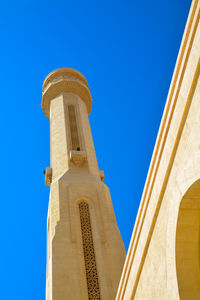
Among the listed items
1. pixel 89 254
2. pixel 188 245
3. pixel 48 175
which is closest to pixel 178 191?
pixel 188 245

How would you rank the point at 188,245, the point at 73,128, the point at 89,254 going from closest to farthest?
the point at 188,245
the point at 89,254
the point at 73,128

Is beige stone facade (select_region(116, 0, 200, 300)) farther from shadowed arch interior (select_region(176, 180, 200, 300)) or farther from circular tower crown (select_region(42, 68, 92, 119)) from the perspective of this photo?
circular tower crown (select_region(42, 68, 92, 119))

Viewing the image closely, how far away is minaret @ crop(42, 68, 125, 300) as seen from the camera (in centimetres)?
961

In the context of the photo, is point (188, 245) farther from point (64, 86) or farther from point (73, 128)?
point (64, 86)

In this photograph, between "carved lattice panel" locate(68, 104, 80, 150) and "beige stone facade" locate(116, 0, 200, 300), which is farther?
"carved lattice panel" locate(68, 104, 80, 150)

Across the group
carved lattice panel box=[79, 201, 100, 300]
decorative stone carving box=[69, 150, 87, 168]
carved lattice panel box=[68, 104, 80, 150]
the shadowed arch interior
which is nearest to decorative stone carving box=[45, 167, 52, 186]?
decorative stone carving box=[69, 150, 87, 168]

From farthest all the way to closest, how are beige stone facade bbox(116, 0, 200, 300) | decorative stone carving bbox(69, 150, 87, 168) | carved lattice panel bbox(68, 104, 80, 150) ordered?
carved lattice panel bbox(68, 104, 80, 150) → decorative stone carving bbox(69, 150, 87, 168) → beige stone facade bbox(116, 0, 200, 300)

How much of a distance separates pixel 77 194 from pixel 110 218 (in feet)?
4.42

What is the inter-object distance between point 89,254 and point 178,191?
654 cm

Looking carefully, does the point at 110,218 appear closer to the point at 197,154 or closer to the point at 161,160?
the point at 161,160

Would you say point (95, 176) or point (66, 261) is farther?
point (95, 176)

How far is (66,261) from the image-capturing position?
9.94 m

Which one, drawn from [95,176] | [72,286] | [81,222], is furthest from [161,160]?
[95,176]

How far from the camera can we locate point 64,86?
16344mm
